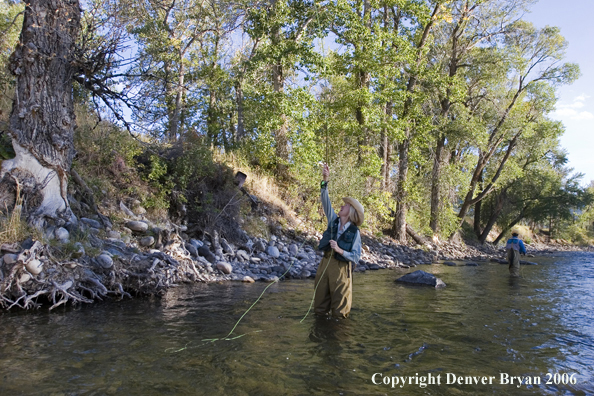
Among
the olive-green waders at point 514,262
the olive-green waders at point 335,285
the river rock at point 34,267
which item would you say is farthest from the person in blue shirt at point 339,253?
the olive-green waders at point 514,262

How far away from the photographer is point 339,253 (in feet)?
19.7

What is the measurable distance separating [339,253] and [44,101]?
644 cm

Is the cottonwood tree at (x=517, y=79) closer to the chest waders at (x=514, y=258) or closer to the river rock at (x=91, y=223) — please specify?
the chest waders at (x=514, y=258)

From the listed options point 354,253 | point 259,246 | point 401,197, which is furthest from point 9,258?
point 401,197

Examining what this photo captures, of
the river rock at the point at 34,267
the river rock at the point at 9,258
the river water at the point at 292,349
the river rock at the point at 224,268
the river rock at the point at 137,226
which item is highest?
the river rock at the point at 137,226

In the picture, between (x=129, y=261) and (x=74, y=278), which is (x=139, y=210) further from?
(x=74, y=278)

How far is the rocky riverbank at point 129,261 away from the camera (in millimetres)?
6469

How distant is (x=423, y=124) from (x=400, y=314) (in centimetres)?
1492

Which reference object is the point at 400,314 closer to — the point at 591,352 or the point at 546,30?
the point at 591,352

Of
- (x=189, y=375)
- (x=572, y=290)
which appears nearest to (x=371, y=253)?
(x=572, y=290)

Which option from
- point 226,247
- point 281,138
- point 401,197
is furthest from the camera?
point 401,197

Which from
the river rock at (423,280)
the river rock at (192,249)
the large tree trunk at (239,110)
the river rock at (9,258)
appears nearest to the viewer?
the river rock at (9,258)

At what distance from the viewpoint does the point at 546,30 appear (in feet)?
76.0

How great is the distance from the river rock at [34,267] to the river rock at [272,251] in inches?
276
